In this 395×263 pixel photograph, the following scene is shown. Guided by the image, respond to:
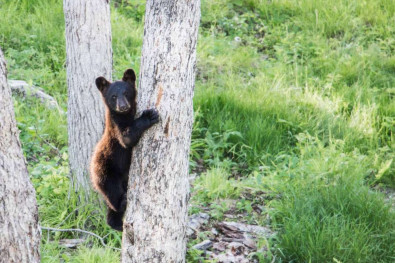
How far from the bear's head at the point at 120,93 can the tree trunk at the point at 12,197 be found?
1225 millimetres

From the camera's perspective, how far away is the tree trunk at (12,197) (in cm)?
318

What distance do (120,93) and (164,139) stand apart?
1031 mm

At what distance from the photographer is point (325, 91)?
7.96 m

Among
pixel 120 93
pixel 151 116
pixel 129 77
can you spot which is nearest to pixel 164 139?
pixel 151 116

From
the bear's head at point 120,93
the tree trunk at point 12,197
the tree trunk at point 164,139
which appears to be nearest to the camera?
the tree trunk at point 12,197

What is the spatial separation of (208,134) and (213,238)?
2.06 metres

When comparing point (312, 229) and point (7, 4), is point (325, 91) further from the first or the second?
point (7, 4)

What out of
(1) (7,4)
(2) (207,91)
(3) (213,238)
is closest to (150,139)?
(3) (213,238)

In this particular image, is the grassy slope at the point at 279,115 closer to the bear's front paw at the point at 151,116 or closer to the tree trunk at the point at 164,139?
the tree trunk at the point at 164,139

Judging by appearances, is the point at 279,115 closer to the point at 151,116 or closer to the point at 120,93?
the point at 120,93

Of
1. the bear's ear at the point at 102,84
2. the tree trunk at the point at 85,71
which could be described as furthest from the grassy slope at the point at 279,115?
the bear's ear at the point at 102,84

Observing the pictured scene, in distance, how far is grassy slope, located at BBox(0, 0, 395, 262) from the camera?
4.88 meters

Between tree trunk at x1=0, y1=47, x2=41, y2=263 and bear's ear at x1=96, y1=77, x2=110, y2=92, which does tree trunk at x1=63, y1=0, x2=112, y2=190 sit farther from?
tree trunk at x1=0, y1=47, x2=41, y2=263

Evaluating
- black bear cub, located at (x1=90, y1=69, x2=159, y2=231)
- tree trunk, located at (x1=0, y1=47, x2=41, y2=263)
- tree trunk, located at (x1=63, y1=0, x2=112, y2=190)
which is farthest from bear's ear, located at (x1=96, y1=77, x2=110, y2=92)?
tree trunk, located at (x1=0, y1=47, x2=41, y2=263)
